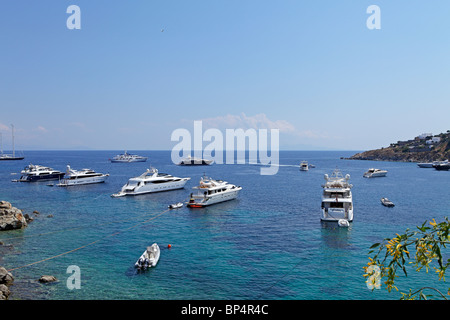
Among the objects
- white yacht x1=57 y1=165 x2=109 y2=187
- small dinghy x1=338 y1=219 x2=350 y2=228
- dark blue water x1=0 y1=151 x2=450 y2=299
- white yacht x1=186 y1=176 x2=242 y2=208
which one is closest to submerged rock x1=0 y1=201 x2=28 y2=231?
dark blue water x1=0 y1=151 x2=450 y2=299

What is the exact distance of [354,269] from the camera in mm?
30094

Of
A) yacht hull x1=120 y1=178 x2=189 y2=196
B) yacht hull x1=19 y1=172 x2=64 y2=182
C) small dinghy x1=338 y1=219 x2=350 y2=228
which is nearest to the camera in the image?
small dinghy x1=338 y1=219 x2=350 y2=228

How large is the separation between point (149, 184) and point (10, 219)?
124 feet

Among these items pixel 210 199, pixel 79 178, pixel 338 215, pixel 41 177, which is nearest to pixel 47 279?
pixel 338 215

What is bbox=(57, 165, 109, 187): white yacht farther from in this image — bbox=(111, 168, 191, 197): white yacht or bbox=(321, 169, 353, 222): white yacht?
bbox=(321, 169, 353, 222): white yacht

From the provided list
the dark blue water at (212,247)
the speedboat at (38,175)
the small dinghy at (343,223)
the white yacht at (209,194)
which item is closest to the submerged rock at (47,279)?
the dark blue water at (212,247)

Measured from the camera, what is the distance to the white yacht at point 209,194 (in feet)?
206

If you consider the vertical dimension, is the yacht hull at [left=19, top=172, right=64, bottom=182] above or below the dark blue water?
above

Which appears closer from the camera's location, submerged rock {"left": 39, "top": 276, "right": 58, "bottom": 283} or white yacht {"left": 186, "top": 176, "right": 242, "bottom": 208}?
submerged rock {"left": 39, "top": 276, "right": 58, "bottom": 283}

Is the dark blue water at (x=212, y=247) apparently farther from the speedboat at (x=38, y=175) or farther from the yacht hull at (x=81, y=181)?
the speedboat at (x=38, y=175)

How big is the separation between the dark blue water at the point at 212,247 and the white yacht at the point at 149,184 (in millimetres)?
8313

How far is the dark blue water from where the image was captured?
2591 cm

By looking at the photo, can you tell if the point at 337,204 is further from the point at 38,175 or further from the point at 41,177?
the point at 41,177

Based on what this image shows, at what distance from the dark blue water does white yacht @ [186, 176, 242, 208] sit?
167cm
